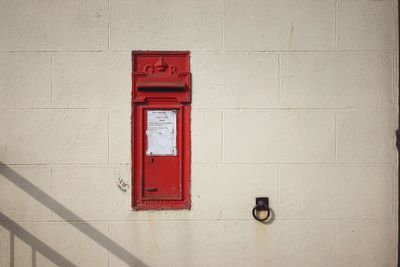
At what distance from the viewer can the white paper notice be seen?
3105 mm

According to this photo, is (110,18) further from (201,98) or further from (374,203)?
(374,203)

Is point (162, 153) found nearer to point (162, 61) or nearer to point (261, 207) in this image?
point (162, 61)

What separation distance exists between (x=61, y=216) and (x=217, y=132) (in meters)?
1.46

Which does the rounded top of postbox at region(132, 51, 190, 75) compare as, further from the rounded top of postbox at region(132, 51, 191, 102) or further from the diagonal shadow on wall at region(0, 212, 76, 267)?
the diagonal shadow on wall at region(0, 212, 76, 267)

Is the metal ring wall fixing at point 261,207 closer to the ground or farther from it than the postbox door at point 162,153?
closer to the ground

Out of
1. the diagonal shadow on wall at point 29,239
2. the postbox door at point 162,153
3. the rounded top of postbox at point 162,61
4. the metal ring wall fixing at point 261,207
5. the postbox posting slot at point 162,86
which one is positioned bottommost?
the diagonal shadow on wall at point 29,239

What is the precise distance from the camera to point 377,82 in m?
3.13

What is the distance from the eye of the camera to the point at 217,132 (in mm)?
3115

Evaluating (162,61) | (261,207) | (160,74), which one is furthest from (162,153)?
(261,207)

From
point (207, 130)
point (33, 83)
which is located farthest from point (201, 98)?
point (33, 83)

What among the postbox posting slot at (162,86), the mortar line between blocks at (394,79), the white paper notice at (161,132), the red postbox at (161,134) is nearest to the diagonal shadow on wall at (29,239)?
the red postbox at (161,134)

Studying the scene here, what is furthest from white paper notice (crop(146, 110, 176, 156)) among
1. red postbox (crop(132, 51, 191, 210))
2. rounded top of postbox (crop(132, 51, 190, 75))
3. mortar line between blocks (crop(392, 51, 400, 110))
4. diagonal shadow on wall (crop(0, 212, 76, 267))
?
mortar line between blocks (crop(392, 51, 400, 110))

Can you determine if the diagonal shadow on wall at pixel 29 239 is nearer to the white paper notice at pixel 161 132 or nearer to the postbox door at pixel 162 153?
the postbox door at pixel 162 153

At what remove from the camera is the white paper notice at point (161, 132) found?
3.11 metres
